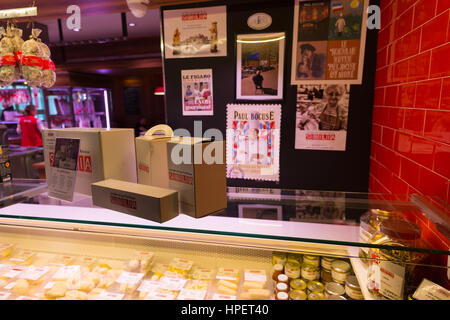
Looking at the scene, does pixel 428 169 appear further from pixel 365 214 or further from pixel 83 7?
pixel 83 7

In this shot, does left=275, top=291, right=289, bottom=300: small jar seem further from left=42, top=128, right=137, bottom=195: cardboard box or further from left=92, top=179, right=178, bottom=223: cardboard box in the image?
left=42, top=128, right=137, bottom=195: cardboard box

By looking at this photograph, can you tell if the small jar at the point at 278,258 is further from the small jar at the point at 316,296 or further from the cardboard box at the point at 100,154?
the cardboard box at the point at 100,154

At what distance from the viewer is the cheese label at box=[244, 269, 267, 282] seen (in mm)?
1354

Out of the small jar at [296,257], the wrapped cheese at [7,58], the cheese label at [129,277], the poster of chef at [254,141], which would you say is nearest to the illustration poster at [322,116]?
the poster of chef at [254,141]

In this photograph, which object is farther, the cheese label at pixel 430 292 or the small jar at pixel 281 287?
the small jar at pixel 281 287

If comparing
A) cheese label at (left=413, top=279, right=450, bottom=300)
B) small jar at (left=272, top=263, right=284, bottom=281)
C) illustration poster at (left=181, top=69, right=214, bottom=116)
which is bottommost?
small jar at (left=272, top=263, right=284, bottom=281)

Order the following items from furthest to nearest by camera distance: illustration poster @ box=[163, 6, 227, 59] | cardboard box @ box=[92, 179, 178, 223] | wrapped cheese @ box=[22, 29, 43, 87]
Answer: illustration poster @ box=[163, 6, 227, 59] → wrapped cheese @ box=[22, 29, 43, 87] → cardboard box @ box=[92, 179, 178, 223]

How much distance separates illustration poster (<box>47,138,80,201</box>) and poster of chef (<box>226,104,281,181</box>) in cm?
154

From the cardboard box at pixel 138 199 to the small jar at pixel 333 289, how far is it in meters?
0.74

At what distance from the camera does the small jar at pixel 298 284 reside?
1.29 meters

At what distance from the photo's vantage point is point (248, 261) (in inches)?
54.3

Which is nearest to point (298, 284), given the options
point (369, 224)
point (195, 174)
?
point (369, 224)

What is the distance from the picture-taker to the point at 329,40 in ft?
7.45

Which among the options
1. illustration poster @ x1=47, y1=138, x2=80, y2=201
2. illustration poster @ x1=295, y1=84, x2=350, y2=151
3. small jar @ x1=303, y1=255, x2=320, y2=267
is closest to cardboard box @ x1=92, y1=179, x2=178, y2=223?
illustration poster @ x1=47, y1=138, x2=80, y2=201
